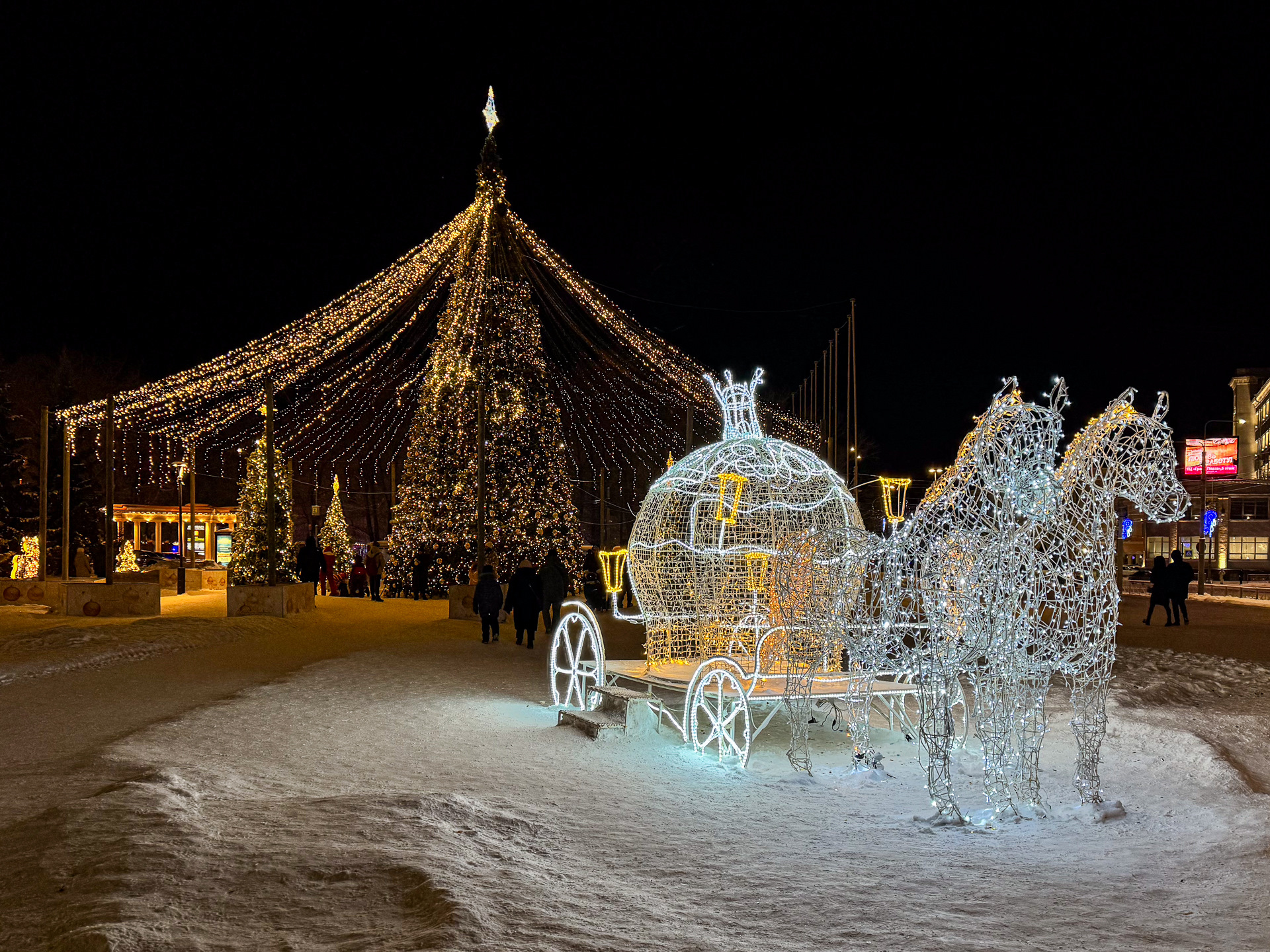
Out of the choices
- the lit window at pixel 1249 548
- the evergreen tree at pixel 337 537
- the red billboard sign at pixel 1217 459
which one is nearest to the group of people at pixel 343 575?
the evergreen tree at pixel 337 537

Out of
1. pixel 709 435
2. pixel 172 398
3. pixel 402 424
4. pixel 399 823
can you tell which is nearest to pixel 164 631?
pixel 172 398

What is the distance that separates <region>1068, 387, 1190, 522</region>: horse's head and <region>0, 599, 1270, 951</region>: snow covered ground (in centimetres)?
192

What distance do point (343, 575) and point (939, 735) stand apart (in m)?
25.7

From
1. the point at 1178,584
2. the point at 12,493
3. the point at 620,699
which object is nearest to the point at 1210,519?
the point at 1178,584

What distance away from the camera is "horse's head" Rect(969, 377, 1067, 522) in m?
6.29

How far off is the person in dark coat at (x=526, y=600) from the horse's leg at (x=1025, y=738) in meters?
9.62

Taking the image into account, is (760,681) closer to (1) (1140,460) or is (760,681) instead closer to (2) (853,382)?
(1) (1140,460)

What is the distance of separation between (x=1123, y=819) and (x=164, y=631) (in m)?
14.2

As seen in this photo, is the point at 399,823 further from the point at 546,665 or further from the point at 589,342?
the point at 589,342

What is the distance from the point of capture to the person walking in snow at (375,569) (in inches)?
921

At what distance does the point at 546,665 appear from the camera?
1358 centimetres

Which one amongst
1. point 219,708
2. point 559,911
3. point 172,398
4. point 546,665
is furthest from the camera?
point 172,398

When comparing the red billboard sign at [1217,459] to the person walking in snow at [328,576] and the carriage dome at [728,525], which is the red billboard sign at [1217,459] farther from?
the carriage dome at [728,525]

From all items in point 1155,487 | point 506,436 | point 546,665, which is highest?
point 506,436
